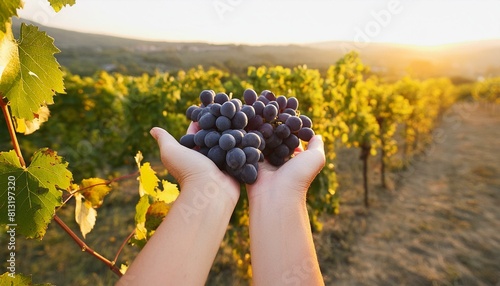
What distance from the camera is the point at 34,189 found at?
1.06 metres

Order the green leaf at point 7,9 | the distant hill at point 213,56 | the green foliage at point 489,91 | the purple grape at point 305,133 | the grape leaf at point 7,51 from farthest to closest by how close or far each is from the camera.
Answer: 1. the distant hill at point 213,56
2. the green foliage at point 489,91
3. the purple grape at point 305,133
4. the grape leaf at point 7,51
5. the green leaf at point 7,9

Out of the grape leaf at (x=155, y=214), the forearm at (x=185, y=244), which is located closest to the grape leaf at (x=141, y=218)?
the grape leaf at (x=155, y=214)

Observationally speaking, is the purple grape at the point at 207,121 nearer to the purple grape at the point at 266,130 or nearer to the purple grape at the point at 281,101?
the purple grape at the point at 266,130

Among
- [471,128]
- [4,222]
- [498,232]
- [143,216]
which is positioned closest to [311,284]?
[143,216]

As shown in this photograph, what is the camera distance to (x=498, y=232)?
247 inches

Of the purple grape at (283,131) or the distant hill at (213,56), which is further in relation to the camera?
the distant hill at (213,56)

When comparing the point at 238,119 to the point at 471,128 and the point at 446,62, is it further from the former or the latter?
the point at 446,62

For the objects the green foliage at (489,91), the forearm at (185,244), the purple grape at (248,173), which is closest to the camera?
the forearm at (185,244)

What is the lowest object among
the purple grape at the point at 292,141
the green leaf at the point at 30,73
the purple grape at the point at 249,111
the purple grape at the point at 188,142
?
the purple grape at the point at 292,141

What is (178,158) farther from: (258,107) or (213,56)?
(213,56)

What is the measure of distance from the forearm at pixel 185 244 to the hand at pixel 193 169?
0.06m

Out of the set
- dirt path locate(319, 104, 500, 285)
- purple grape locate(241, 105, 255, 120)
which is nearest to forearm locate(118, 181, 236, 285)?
purple grape locate(241, 105, 255, 120)

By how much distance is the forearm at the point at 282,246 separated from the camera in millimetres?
1219

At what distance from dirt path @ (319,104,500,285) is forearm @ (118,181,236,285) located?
4.11 m
